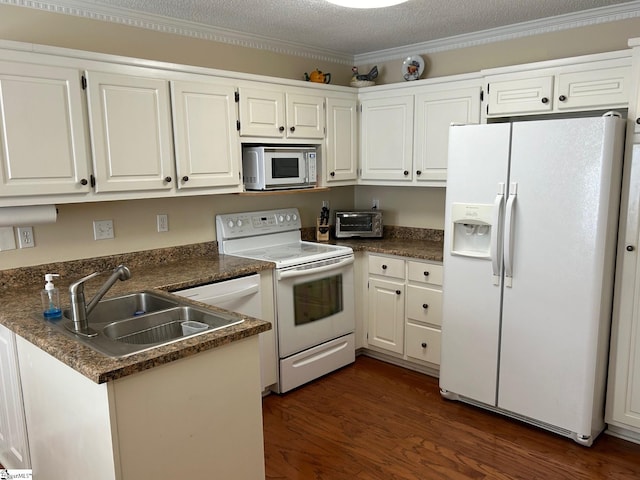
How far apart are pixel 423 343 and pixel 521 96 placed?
1.78m

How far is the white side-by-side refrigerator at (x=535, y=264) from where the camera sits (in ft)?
8.26

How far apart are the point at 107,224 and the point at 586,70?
2947 mm

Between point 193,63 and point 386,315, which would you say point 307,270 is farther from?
point 193,63

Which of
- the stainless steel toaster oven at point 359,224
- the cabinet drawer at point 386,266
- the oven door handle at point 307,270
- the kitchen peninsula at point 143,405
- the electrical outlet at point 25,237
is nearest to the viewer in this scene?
the kitchen peninsula at point 143,405

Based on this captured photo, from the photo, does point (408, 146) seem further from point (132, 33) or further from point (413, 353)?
point (132, 33)

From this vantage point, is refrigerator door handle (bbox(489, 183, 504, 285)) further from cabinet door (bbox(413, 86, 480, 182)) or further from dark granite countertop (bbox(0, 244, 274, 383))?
dark granite countertop (bbox(0, 244, 274, 383))

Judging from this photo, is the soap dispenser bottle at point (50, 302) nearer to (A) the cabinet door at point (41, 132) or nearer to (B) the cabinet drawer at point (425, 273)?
(A) the cabinet door at point (41, 132)

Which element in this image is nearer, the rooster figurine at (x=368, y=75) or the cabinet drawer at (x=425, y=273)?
the cabinet drawer at (x=425, y=273)

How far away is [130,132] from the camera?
2.68 meters

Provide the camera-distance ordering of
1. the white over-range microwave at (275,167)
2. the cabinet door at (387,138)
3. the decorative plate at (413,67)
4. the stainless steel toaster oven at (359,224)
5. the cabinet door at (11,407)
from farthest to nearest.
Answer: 1. the stainless steel toaster oven at (359,224)
2. the decorative plate at (413,67)
3. the cabinet door at (387,138)
4. the white over-range microwave at (275,167)
5. the cabinet door at (11,407)

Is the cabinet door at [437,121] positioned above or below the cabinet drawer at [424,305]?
above

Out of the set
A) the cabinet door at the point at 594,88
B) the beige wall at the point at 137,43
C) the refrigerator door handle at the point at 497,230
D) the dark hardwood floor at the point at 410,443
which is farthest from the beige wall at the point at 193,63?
the dark hardwood floor at the point at 410,443

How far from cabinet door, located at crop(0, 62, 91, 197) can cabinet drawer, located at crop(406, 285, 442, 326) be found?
87.5 inches

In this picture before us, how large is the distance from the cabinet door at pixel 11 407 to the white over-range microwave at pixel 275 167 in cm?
171
